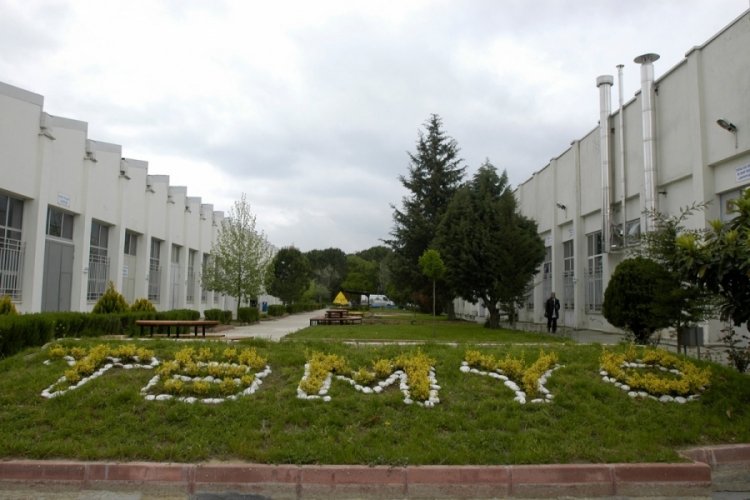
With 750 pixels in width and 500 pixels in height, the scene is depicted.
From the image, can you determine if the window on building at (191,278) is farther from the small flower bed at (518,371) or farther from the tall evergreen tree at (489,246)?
the small flower bed at (518,371)

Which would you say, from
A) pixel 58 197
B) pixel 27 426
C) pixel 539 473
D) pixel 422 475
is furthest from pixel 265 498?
pixel 58 197

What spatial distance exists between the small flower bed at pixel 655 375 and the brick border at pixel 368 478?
196 cm

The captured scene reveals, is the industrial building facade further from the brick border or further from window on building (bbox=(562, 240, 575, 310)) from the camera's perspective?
window on building (bbox=(562, 240, 575, 310))

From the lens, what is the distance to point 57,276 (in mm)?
20266

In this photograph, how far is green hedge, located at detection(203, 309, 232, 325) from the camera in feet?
96.1

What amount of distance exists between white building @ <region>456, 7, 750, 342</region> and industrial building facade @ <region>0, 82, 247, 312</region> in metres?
18.5

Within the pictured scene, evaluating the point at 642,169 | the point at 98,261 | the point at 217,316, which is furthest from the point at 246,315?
the point at 642,169

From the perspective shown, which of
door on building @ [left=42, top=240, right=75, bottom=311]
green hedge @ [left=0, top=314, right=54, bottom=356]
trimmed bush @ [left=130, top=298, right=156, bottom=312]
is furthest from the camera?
trimmed bush @ [left=130, top=298, right=156, bottom=312]

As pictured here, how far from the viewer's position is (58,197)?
19.8 metres

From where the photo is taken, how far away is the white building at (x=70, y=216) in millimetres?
17641

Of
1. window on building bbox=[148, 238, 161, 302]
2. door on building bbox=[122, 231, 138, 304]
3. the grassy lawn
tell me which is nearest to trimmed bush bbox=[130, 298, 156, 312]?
door on building bbox=[122, 231, 138, 304]

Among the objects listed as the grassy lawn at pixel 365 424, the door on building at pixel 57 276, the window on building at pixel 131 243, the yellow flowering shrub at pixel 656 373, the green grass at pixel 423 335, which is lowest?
the grassy lawn at pixel 365 424

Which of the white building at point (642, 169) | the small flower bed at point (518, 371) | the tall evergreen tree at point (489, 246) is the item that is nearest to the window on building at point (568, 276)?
the white building at point (642, 169)

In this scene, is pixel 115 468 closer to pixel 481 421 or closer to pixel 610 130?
pixel 481 421
